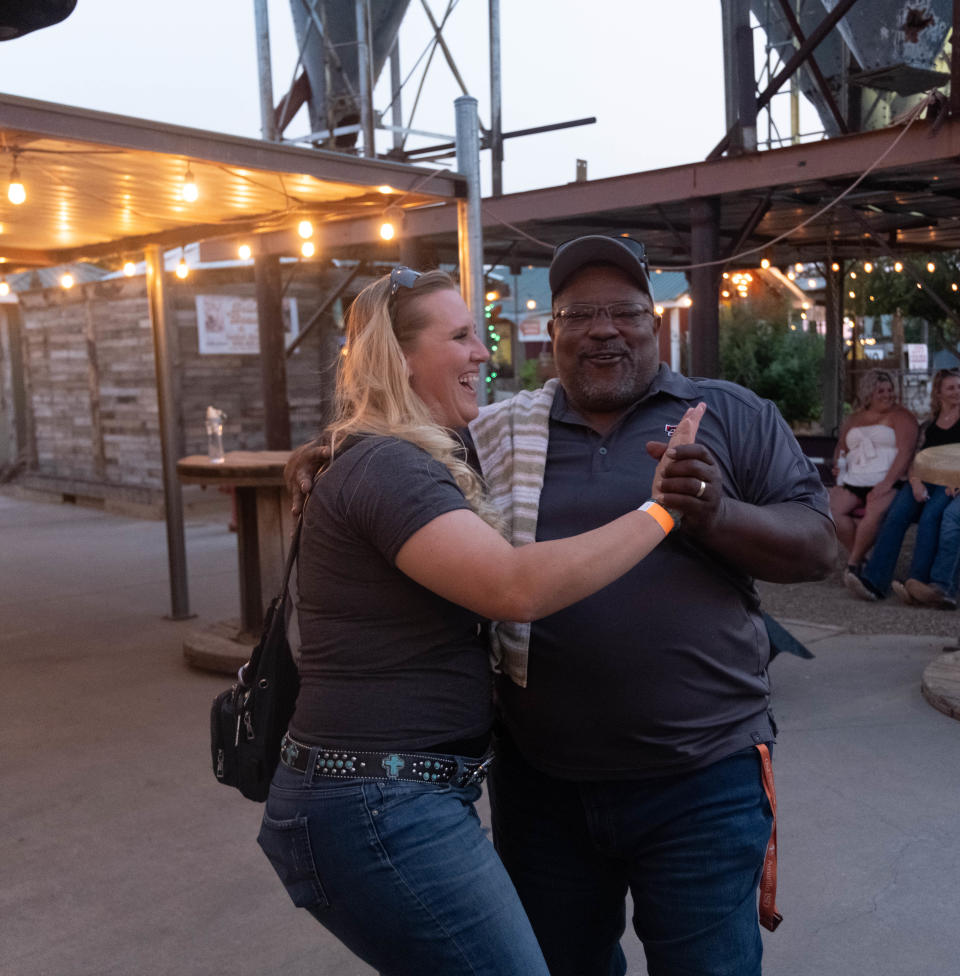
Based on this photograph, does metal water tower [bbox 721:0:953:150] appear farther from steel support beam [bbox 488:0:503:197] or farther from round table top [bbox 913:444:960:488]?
round table top [bbox 913:444:960:488]

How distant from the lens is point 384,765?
1.68 meters

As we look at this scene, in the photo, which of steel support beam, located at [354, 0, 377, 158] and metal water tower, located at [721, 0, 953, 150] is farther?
steel support beam, located at [354, 0, 377, 158]

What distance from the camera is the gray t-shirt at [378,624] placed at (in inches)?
66.2

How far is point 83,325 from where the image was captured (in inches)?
590

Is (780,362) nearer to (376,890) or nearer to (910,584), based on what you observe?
(910,584)

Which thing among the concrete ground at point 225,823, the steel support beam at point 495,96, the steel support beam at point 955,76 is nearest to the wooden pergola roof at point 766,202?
the steel support beam at point 955,76

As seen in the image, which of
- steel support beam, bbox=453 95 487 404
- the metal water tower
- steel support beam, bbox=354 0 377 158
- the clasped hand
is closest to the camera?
the clasped hand

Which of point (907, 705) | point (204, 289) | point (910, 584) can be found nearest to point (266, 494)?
point (907, 705)

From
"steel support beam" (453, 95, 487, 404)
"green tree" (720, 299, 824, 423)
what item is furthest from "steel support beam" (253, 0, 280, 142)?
"green tree" (720, 299, 824, 423)

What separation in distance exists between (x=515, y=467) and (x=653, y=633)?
16.1 inches

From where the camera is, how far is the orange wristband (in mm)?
1711

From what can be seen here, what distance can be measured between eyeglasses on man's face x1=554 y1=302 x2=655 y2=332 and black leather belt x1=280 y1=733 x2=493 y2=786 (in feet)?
2.80

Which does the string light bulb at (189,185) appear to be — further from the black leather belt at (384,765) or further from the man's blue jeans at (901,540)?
the man's blue jeans at (901,540)

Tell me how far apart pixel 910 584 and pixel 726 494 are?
19.0ft
